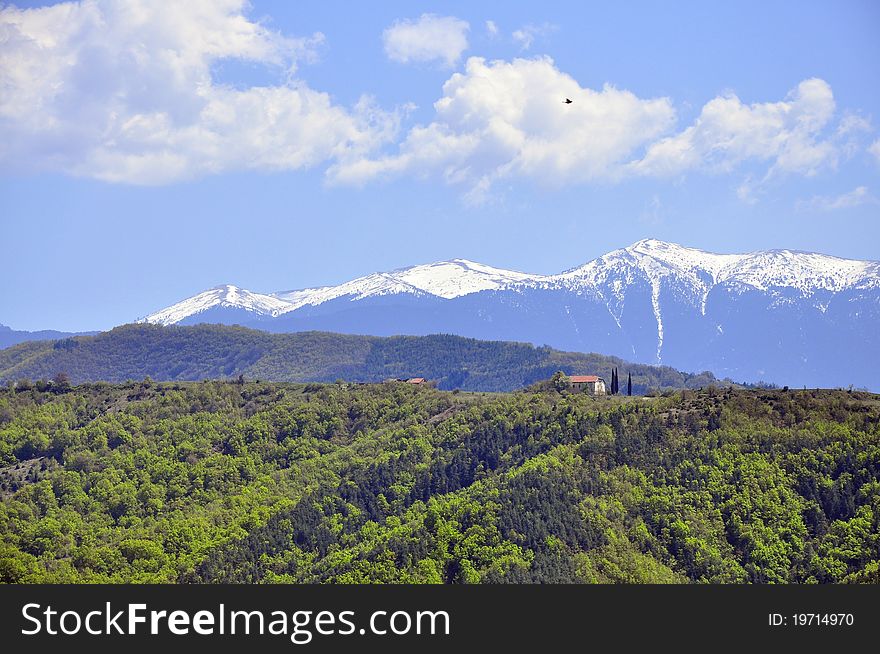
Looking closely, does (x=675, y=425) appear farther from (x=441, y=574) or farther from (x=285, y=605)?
(x=285, y=605)

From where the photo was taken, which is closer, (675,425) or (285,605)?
(285,605)

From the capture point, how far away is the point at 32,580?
548 ft

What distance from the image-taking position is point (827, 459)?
17675 centimetres

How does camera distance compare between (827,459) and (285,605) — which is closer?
(285,605)

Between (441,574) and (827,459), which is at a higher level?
(827,459)

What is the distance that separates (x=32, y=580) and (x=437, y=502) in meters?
56.5

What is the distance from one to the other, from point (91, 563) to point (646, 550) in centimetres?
7705

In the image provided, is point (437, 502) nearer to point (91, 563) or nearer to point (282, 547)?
point (282, 547)

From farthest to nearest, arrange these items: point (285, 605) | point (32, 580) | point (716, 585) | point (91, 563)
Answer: point (91, 563) < point (32, 580) < point (716, 585) < point (285, 605)

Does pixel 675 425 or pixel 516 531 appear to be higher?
pixel 675 425

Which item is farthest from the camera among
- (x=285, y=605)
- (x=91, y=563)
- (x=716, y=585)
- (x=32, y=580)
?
(x=91, y=563)

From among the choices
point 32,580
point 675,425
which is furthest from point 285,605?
point 675,425

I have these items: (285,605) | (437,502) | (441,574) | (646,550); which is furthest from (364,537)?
(285,605)

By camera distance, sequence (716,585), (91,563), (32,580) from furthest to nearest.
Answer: (91,563)
(32,580)
(716,585)
